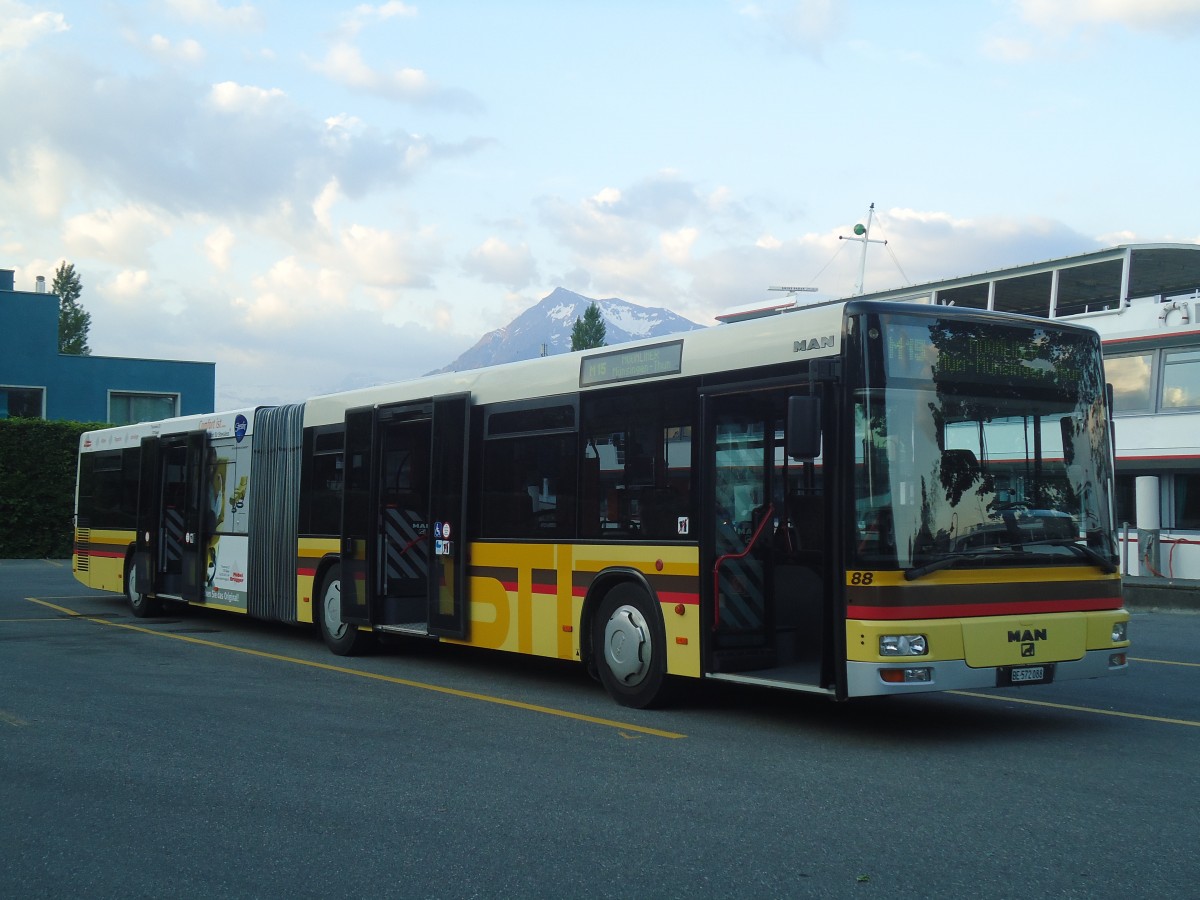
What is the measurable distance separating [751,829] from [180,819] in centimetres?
280

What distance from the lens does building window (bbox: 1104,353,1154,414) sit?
27891 mm

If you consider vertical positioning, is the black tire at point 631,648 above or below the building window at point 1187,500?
below

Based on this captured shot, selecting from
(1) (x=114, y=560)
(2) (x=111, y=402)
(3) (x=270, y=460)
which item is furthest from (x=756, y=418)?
(2) (x=111, y=402)

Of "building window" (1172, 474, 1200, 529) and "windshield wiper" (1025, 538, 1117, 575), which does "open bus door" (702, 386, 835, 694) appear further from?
"building window" (1172, 474, 1200, 529)

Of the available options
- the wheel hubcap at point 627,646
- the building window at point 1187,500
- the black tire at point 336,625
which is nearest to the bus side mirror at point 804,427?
the wheel hubcap at point 627,646

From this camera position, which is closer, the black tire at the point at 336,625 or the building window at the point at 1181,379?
the black tire at the point at 336,625

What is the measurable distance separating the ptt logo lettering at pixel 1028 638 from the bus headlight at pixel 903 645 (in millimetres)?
720

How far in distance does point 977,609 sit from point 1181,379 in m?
21.5

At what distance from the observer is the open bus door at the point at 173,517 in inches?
683

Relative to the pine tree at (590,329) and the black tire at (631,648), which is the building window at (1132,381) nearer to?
the black tire at (631,648)

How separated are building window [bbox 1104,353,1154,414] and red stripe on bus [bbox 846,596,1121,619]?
20.5m

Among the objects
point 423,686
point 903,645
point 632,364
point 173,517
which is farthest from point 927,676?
point 173,517

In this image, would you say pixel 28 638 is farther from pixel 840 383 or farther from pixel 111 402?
pixel 111 402

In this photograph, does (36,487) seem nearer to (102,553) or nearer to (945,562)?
(102,553)
